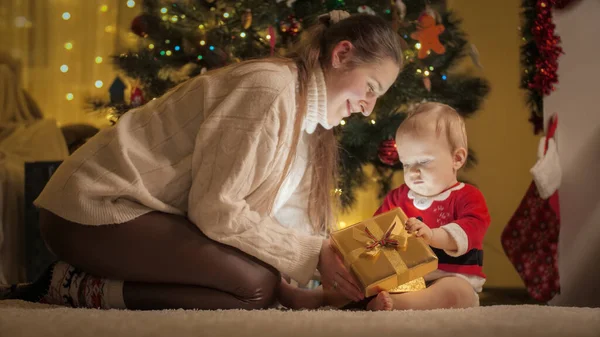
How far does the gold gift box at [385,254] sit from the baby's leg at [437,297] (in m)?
0.02

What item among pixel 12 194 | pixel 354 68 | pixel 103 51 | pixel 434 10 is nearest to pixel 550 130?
pixel 434 10

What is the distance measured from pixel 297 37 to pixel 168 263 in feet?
3.50

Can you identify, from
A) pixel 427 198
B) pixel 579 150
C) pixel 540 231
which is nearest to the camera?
pixel 427 198

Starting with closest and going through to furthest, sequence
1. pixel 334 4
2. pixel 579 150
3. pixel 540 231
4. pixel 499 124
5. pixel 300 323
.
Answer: pixel 300 323, pixel 579 150, pixel 334 4, pixel 540 231, pixel 499 124

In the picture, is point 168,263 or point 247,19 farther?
point 247,19

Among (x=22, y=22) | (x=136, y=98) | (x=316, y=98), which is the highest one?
(x=316, y=98)

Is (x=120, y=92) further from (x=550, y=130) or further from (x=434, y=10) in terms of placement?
(x=550, y=130)

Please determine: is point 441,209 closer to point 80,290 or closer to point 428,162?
point 428,162

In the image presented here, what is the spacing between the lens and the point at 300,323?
0.94m

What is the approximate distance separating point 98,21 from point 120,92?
1.07 meters

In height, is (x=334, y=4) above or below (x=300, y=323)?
above

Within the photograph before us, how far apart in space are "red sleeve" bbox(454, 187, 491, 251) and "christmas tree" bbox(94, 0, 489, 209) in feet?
2.01

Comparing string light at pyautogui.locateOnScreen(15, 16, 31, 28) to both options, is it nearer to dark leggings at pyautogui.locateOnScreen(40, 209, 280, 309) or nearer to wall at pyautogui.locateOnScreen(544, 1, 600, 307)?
dark leggings at pyautogui.locateOnScreen(40, 209, 280, 309)

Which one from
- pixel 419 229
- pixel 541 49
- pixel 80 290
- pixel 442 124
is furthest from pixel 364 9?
pixel 80 290
